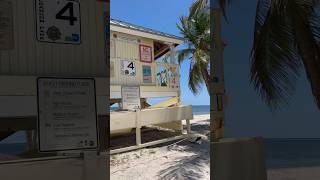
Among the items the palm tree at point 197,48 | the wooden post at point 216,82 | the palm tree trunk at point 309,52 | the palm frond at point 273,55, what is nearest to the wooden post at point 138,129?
the palm tree at point 197,48

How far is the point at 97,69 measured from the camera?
5242mm

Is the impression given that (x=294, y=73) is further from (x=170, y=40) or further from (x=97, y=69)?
(x=170, y=40)

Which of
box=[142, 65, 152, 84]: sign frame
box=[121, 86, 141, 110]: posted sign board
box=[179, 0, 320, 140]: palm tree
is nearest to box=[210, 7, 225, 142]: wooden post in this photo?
box=[179, 0, 320, 140]: palm tree

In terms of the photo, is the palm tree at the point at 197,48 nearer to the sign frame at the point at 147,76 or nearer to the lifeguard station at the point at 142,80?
the lifeguard station at the point at 142,80

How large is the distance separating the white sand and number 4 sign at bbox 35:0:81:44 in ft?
35.5

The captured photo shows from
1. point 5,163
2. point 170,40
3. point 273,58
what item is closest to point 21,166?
point 5,163

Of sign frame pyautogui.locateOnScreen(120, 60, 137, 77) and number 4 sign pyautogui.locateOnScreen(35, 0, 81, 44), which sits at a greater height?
sign frame pyautogui.locateOnScreen(120, 60, 137, 77)

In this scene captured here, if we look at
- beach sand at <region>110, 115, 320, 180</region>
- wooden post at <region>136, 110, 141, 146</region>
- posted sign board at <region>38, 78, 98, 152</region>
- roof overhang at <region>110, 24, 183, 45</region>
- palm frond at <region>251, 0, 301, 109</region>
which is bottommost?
beach sand at <region>110, 115, 320, 180</region>

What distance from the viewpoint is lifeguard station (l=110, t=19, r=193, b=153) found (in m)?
20.4

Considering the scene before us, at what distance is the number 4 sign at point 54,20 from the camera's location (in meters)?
4.77

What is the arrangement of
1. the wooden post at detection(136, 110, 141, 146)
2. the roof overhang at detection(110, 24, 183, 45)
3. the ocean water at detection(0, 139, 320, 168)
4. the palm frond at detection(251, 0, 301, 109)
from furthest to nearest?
the roof overhang at detection(110, 24, 183, 45)
the wooden post at detection(136, 110, 141, 146)
the ocean water at detection(0, 139, 320, 168)
the palm frond at detection(251, 0, 301, 109)

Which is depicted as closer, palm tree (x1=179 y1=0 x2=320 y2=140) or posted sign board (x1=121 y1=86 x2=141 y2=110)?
palm tree (x1=179 y1=0 x2=320 y2=140)

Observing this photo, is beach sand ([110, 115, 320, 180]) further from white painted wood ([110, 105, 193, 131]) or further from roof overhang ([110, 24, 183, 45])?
roof overhang ([110, 24, 183, 45])

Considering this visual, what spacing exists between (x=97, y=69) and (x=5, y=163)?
133 centimetres
